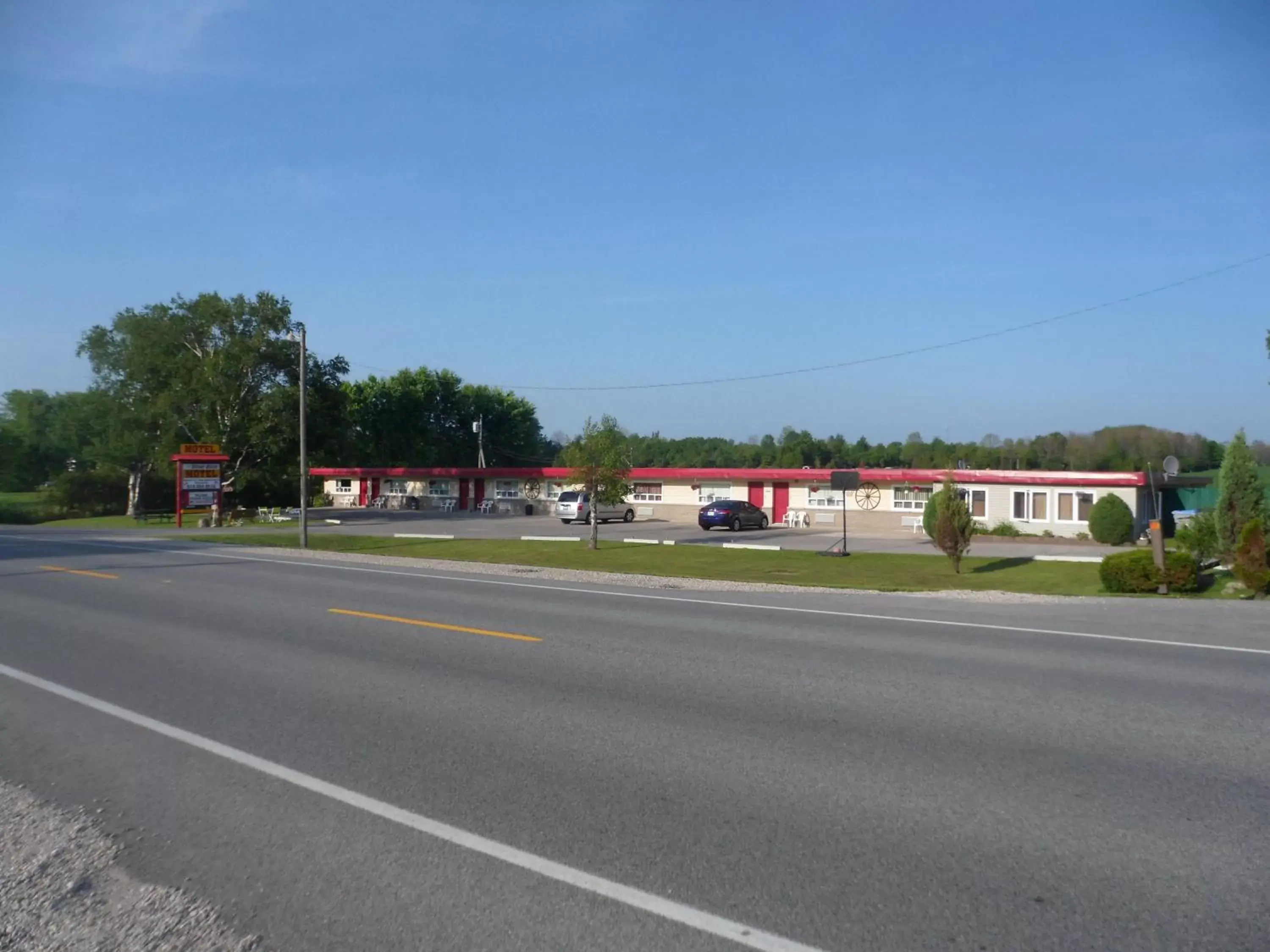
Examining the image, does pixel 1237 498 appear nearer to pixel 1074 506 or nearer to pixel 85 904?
pixel 1074 506

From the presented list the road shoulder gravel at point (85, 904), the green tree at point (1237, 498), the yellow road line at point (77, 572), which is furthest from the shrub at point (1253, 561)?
the yellow road line at point (77, 572)

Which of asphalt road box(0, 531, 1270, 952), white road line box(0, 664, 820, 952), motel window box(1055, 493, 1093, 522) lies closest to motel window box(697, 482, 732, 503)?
motel window box(1055, 493, 1093, 522)

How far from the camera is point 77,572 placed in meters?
22.2

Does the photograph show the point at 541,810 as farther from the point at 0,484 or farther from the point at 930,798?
the point at 0,484

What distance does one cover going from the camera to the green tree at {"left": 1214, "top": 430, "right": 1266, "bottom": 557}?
2202cm

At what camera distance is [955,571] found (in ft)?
86.0

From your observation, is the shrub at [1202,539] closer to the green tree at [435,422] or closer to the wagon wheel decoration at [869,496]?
the wagon wheel decoration at [869,496]

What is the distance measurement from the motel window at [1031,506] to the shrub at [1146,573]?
23250 millimetres

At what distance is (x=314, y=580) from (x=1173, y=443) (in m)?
62.4

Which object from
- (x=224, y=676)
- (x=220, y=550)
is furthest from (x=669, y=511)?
(x=224, y=676)

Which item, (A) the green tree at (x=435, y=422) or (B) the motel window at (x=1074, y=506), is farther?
(A) the green tree at (x=435, y=422)

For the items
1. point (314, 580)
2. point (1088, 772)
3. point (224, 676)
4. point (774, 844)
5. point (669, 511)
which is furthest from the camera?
point (669, 511)

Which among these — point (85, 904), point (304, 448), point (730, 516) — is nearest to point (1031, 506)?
point (730, 516)

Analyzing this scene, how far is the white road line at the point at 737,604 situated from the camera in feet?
39.1
